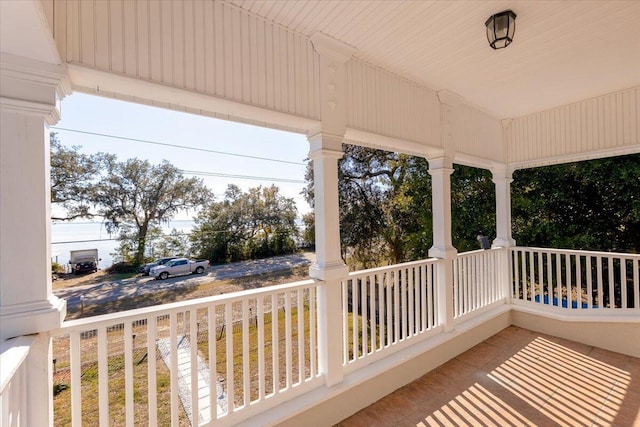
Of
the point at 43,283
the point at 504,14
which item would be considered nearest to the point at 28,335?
the point at 43,283

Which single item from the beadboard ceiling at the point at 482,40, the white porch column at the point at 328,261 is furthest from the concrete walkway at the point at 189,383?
the beadboard ceiling at the point at 482,40

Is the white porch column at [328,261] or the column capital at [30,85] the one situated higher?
the column capital at [30,85]

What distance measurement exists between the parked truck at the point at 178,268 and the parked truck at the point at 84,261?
1375mm

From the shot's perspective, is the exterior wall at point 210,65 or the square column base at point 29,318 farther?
the exterior wall at point 210,65

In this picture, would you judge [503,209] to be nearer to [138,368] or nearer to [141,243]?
[138,368]

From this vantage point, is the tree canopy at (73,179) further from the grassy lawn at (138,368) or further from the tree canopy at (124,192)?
the grassy lawn at (138,368)

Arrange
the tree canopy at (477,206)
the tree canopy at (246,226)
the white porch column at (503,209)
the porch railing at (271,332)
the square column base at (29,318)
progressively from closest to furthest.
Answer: the square column base at (29,318), the porch railing at (271,332), the white porch column at (503,209), the tree canopy at (477,206), the tree canopy at (246,226)

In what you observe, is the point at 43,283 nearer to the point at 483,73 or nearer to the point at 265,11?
the point at 265,11

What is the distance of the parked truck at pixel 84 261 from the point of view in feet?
20.2

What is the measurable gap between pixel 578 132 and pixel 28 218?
5.13m

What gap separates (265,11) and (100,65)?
103cm

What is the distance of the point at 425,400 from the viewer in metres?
2.41

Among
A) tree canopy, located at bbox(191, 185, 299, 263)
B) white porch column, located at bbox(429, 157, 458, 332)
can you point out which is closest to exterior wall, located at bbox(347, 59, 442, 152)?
white porch column, located at bbox(429, 157, 458, 332)

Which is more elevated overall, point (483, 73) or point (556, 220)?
point (483, 73)
